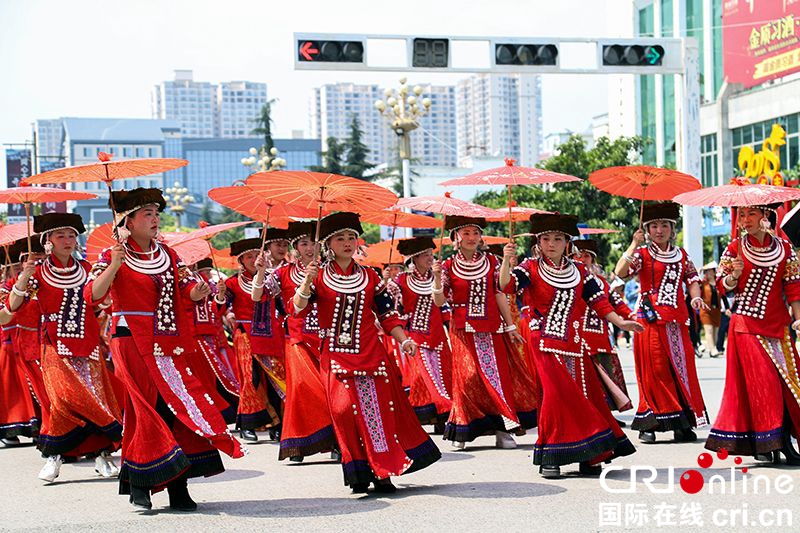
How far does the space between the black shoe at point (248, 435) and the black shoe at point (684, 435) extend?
3991mm

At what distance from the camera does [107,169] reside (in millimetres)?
8016

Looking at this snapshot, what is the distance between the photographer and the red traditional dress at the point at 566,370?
28.3 feet

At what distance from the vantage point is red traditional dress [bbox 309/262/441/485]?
8273 millimetres

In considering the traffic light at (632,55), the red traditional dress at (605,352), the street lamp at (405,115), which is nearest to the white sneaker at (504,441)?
the red traditional dress at (605,352)

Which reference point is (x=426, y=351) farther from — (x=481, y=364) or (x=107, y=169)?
(x=107, y=169)

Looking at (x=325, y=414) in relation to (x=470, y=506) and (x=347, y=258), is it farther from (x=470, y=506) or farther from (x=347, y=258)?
(x=470, y=506)

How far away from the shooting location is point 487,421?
1107 cm

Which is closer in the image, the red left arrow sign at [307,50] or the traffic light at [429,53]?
the red left arrow sign at [307,50]

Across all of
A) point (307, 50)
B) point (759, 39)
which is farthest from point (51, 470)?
point (759, 39)

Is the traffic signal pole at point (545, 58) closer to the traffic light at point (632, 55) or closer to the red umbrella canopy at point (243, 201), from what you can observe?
the traffic light at point (632, 55)

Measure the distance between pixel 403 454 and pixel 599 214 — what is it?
82.3 ft

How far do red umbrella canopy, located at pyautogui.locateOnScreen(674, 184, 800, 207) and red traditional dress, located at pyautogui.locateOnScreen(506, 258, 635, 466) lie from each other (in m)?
0.97

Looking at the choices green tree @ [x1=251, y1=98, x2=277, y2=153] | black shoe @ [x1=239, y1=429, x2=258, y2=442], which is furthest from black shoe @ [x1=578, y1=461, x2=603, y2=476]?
green tree @ [x1=251, y1=98, x2=277, y2=153]

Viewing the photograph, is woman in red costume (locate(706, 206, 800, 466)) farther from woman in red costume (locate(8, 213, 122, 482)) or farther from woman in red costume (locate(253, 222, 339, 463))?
woman in red costume (locate(8, 213, 122, 482))
